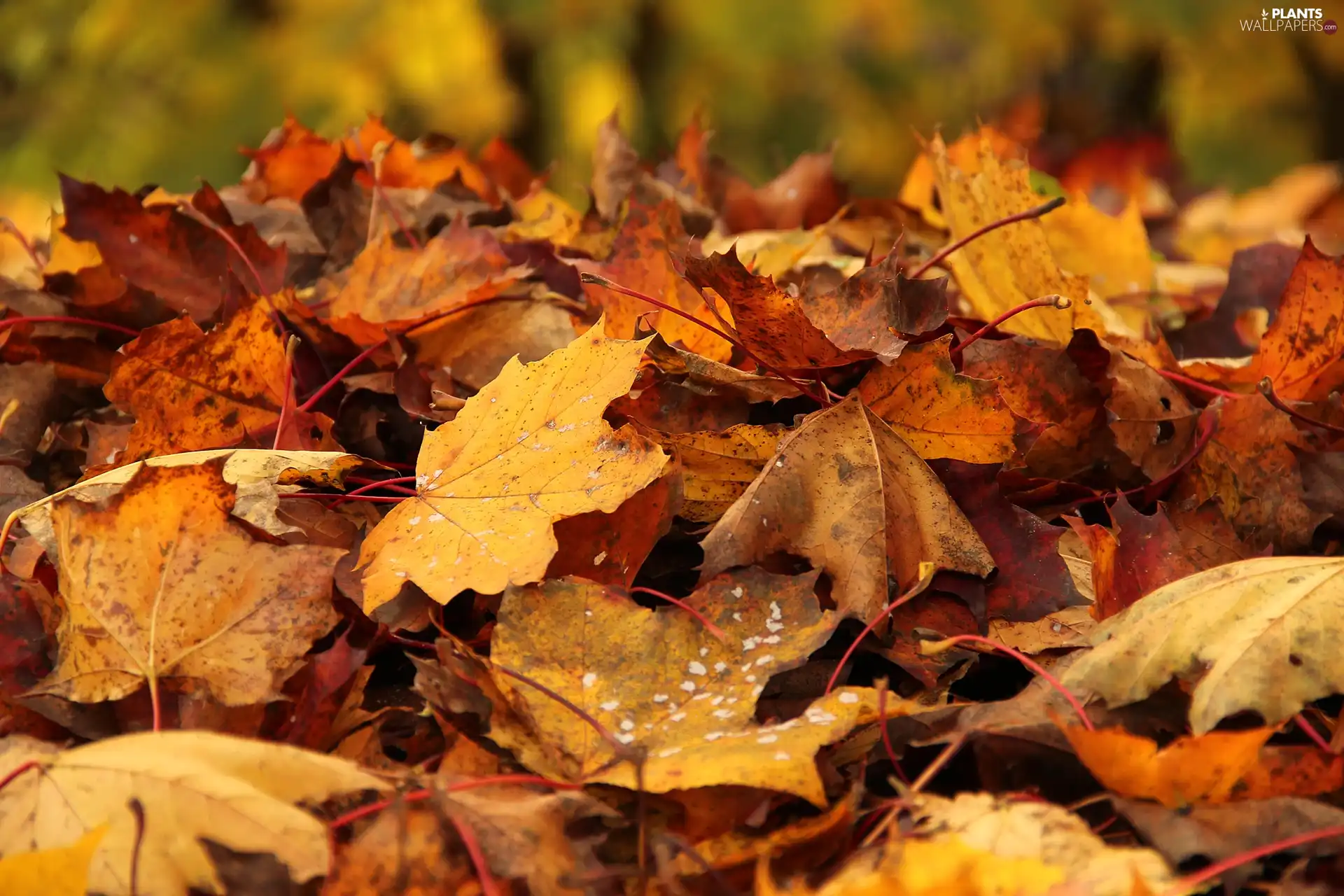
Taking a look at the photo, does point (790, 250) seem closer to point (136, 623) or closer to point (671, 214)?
point (671, 214)

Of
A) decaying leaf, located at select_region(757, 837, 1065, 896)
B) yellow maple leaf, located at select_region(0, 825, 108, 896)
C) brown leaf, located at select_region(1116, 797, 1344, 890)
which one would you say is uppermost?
decaying leaf, located at select_region(757, 837, 1065, 896)

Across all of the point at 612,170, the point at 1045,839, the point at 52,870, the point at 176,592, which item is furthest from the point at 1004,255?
the point at 52,870

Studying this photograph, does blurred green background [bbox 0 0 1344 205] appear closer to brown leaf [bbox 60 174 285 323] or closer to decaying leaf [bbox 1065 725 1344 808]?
brown leaf [bbox 60 174 285 323]

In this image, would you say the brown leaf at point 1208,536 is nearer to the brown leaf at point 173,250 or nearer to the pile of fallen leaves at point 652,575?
the pile of fallen leaves at point 652,575

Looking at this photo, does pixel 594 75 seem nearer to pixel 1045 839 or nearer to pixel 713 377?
pixel 713 377

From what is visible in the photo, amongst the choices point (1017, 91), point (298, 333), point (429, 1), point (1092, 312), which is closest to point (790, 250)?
point (1092, 312)

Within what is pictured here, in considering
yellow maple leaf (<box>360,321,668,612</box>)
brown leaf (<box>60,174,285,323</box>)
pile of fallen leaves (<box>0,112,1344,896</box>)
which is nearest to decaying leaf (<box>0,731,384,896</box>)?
pile of fallen leaves (<box>0,112,1344,896</box>)

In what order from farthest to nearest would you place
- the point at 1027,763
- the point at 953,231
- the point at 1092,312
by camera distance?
the point at 953,231 → the point at 1092,312 → the point at 1027,763

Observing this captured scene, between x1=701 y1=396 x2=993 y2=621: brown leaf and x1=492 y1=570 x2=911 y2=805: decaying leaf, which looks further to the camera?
x1=701 y1=396 x2=993 y2=621: brown leaf
